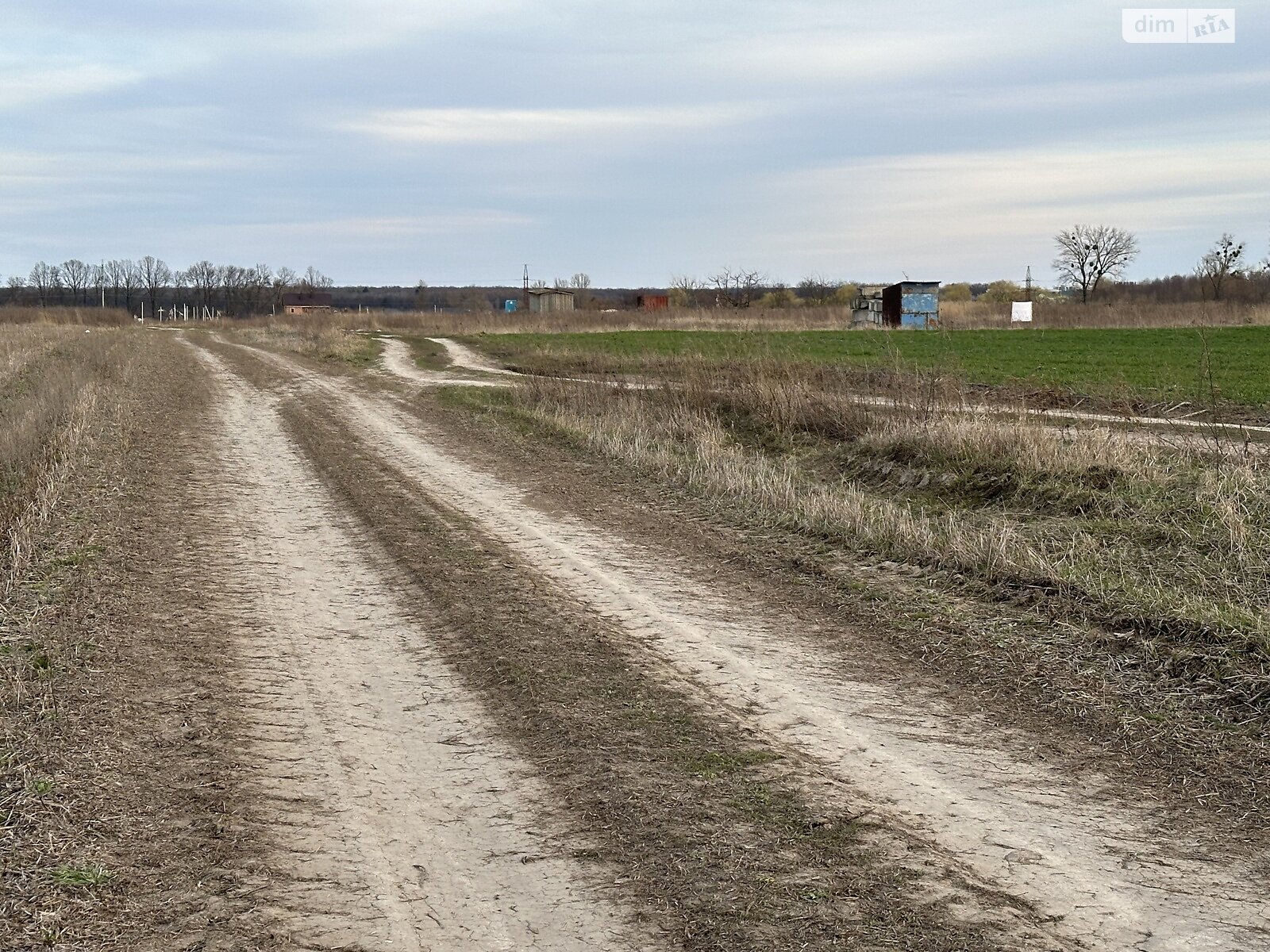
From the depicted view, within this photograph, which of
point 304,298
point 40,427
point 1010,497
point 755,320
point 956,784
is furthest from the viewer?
point 304,298

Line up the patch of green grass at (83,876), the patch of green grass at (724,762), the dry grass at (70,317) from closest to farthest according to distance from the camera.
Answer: the patch of green grass at (83,876), the patch of green grass at (724,762), the dry grass at (70,317)

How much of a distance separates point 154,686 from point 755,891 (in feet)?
11.6

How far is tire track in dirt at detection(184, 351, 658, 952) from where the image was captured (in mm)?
3561

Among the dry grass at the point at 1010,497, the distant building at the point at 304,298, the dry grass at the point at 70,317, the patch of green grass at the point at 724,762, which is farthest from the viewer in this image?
the distant building at the point at 304,298

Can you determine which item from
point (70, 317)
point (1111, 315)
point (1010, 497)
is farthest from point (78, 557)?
point (70, 317)

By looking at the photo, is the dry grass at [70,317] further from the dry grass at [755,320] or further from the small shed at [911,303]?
the small shed at [911,303]

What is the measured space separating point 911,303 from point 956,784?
6429 cm

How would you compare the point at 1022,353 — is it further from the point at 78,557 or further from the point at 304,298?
the point at 304,298

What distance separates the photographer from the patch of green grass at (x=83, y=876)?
376 centimetres

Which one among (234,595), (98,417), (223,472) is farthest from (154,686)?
(98,417)

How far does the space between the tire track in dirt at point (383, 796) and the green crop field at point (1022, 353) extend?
9.87 m

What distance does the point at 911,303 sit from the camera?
65938mm

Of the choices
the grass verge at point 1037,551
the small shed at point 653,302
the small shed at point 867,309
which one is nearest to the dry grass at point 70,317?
the small shed at point 653,302

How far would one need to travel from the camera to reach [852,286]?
9950 cm
